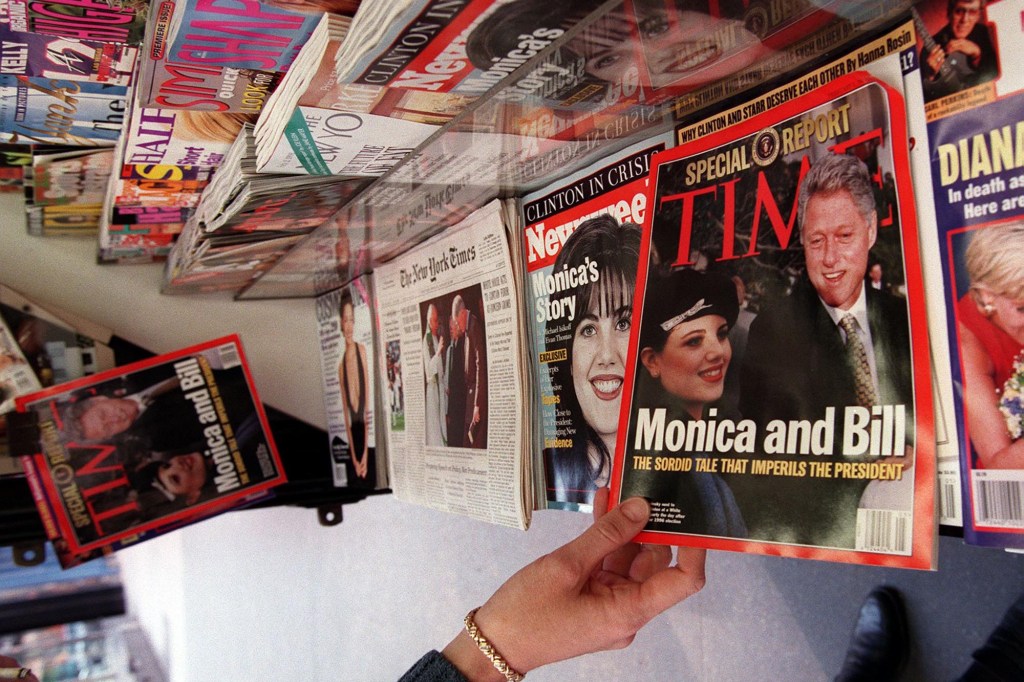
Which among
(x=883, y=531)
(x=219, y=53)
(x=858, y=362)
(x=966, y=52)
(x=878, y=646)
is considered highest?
(x=219, y=53)

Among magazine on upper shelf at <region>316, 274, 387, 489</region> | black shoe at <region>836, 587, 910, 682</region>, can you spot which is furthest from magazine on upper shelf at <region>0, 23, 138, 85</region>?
black shoe at <region>836, 587, 910, 682</region>

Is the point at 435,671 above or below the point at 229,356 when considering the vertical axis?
below

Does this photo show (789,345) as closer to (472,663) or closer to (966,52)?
(966,52)

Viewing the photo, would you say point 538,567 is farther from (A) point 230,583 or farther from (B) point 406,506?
(A) point 230,583

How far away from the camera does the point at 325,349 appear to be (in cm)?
189

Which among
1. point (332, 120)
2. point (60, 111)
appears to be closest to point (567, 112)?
point (332, 120)

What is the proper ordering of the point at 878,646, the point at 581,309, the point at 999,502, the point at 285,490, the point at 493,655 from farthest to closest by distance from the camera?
the point at 285,490 < the point at 878,646 < the point at 581,309 < the point at 493,655 < the point at 999,502

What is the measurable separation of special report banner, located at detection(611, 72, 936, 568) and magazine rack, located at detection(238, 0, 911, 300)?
0.04 m

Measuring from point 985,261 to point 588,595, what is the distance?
0.42 meters

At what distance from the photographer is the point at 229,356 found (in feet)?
5.59

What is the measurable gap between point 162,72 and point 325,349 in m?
1.09

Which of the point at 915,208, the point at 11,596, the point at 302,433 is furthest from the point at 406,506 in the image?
the point at 915,208

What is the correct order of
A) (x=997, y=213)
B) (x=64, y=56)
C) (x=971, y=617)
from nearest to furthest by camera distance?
(x=997, y=213) < (x=64, y=56) < (x=971, y=617)

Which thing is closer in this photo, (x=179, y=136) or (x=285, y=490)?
(x=179, y=136)
